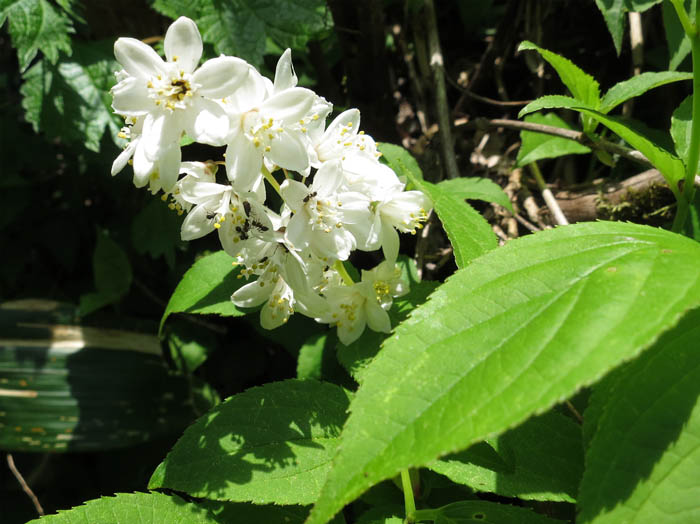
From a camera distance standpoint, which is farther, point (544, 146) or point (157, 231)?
point (157, 231)

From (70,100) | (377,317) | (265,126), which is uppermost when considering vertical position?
(265,126)

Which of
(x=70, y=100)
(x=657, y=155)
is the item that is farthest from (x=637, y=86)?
(x=70, y=100)

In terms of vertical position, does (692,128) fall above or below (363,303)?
above

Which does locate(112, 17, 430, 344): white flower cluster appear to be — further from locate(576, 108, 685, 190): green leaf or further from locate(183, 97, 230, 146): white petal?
locate(576, 108, 685, 190): green leaf

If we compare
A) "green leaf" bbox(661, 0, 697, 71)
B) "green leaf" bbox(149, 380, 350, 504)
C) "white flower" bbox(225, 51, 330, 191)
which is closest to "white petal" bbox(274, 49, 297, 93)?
"white flower" bbox(225, 51, 330, 191)

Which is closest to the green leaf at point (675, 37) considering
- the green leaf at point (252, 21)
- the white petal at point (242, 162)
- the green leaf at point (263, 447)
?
the green leaf at point (252, 21)

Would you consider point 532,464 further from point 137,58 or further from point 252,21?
point 252,21
